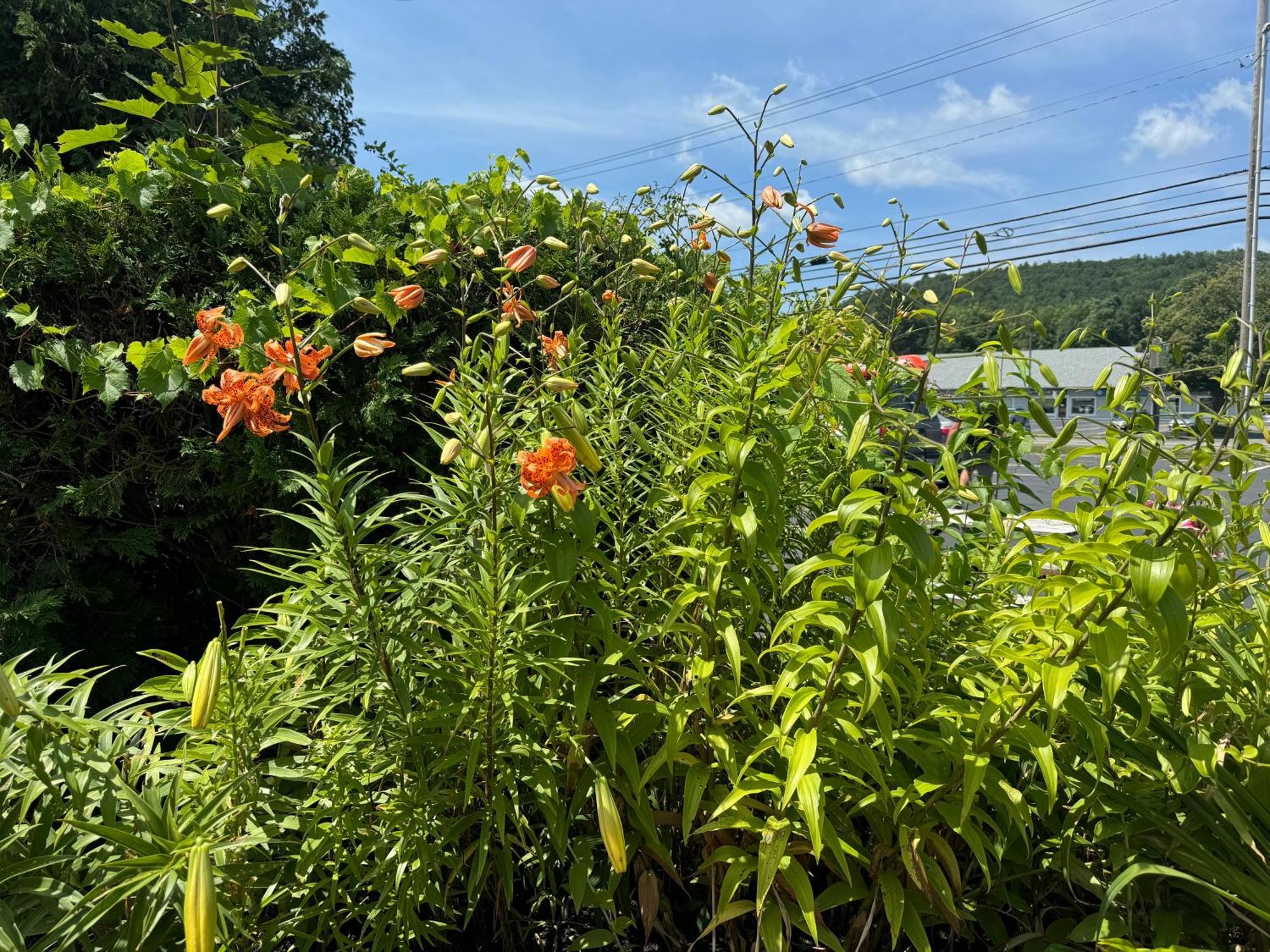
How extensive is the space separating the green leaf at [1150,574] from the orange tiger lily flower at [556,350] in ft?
3.09

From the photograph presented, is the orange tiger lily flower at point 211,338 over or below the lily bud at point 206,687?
over

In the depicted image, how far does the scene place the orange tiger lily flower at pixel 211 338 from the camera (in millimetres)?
1403

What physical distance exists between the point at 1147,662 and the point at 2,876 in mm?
1571

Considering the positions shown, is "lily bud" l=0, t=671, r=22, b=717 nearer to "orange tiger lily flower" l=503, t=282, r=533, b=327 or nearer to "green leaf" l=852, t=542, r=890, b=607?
"orange tiger lily flower" l=503, t=282, r=533, b=327

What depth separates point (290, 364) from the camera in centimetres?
132

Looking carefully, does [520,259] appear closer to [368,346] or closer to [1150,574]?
[368,346]

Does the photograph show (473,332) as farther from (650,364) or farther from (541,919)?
(541,919)

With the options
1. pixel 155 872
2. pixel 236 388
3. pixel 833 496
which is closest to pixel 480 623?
pixel 155 872

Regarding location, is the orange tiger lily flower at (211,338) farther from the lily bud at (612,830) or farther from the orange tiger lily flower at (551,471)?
the lily bud at (612,830)

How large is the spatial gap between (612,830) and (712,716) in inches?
10.6

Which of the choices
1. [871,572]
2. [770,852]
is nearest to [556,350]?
[871,572]

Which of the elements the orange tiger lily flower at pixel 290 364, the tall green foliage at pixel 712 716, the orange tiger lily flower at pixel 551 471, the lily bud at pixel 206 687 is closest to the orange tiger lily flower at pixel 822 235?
the tall green foliage at pixel 712 716

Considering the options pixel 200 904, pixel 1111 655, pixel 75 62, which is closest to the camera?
pixel 200 904

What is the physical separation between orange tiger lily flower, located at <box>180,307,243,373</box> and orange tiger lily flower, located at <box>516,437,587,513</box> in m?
0.69
